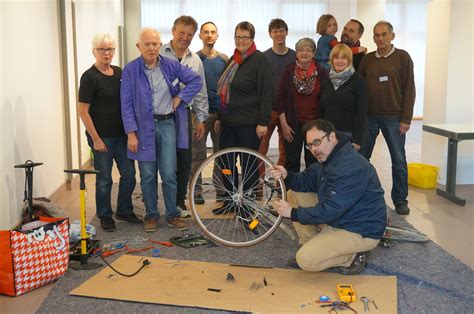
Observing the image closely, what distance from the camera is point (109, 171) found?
3.92 meters

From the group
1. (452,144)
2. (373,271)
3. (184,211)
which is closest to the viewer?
(373,271)

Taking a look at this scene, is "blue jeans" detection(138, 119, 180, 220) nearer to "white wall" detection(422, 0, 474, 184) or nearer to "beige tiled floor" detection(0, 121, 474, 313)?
"beige tiled floor" detection(0, 121, 474, 313)

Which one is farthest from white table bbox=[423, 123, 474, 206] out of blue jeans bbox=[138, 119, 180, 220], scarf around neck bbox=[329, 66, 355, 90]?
blue jeans bbox=[138, 119, 180, 220]

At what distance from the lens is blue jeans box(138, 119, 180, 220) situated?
3811mm

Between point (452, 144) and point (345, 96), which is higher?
point (345, 96)

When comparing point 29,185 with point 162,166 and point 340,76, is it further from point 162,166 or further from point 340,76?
point 340,76

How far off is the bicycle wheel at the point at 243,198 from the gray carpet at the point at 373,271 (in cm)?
13

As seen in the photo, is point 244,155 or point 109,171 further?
point 109,171

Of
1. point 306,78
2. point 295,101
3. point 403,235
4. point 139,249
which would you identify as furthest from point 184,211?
point 403,235

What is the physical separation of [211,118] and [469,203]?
235 centimetres

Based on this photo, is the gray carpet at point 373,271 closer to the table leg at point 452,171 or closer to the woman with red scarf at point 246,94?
the woman with red scarf at point 246,94

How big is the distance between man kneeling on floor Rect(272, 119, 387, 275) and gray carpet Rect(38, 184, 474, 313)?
0.57 feet

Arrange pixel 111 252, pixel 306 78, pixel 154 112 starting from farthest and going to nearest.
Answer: pixel 306 78 < pixel 154 112 < pixel 111 252

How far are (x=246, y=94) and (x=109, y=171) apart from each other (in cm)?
111
